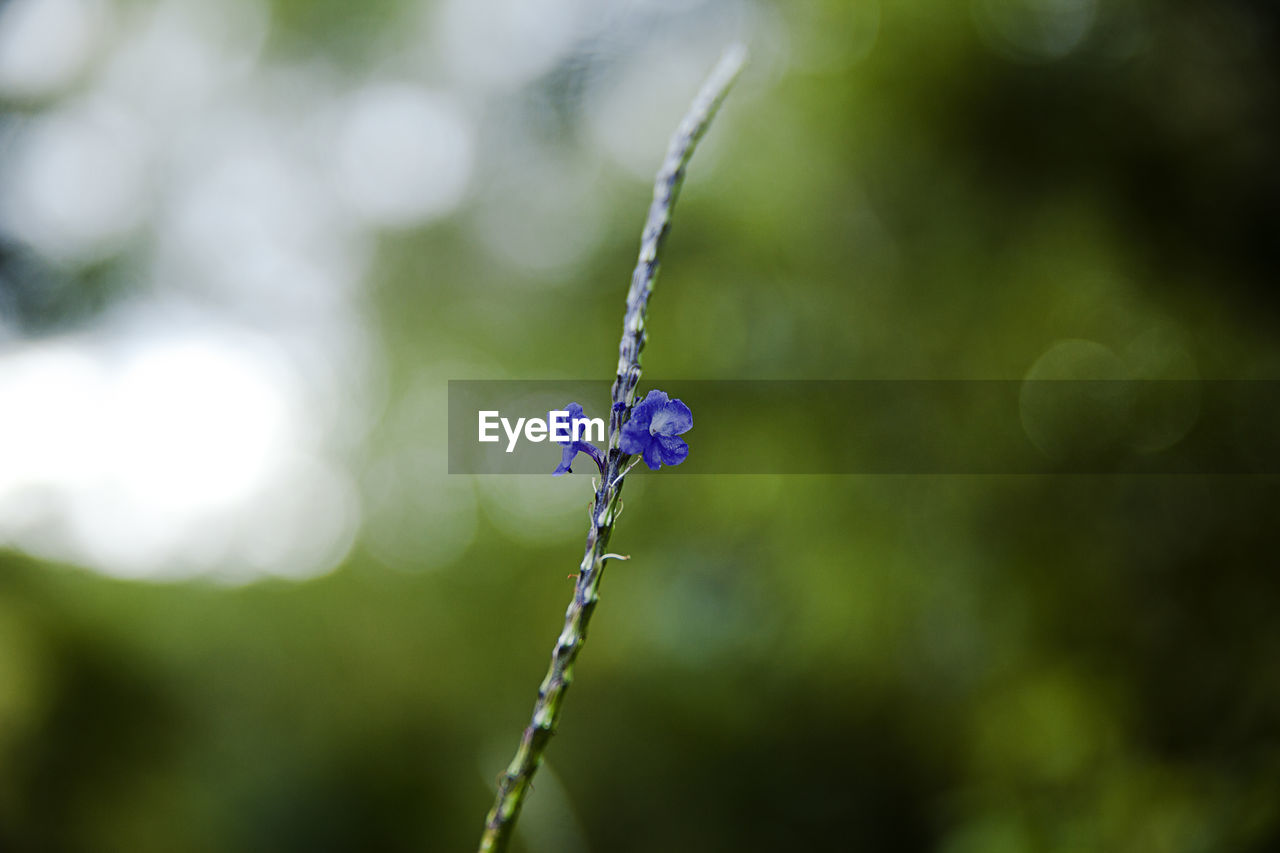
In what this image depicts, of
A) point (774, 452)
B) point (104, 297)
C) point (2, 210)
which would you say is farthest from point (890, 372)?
point (2, 210)

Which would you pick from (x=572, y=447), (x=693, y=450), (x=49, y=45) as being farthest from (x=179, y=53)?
(x=572, y=447)

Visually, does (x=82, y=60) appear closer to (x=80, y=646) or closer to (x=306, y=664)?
(x=80, y=646)

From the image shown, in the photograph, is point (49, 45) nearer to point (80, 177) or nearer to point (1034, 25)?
point (80, 177)

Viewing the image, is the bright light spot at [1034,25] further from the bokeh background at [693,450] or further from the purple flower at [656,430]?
the purple flower at [656,430]

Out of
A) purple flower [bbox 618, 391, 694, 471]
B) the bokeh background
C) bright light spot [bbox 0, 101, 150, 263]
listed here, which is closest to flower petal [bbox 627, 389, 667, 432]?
purple flower [bbox 618, 391, 694, 471]

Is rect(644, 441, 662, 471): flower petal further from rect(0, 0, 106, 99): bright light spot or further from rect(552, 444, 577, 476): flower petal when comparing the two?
rect(0, 0, 106, 99): bright light spot

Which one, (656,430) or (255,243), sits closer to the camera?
(656,430)

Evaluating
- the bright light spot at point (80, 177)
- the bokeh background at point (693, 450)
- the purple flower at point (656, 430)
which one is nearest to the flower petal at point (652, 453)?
the purple flower at point (656, 430)

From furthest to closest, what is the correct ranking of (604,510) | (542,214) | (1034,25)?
(542,214), (1034,25), (604,510)
